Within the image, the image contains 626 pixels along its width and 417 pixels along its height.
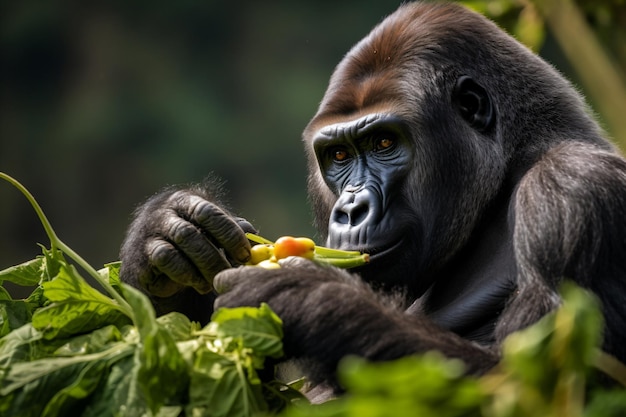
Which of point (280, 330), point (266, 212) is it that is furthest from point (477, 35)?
point (266, 212)

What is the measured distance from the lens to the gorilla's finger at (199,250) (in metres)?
3.32

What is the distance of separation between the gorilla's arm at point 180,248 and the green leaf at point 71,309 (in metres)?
0.58

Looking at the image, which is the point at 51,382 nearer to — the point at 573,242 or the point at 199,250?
→ the point at 199,250

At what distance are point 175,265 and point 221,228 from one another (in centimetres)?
20

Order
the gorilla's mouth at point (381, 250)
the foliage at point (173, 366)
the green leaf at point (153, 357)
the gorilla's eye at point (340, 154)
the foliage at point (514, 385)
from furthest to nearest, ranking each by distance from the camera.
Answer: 1. the gorilla's eye at point (340, 154)
2. the gorilla's mouth at point (381, 250)
3. the green leaf at point (153, 357)
4. the foliage at point (173, 366)
5. the foliage at point (514, 385)

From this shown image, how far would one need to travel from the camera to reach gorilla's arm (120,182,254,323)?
3.33 m

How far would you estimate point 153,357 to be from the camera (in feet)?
7.47

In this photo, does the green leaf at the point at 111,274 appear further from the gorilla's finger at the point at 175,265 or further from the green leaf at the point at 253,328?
the green leaf at the point at 253,328

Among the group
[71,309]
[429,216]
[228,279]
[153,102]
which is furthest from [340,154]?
[153,102]

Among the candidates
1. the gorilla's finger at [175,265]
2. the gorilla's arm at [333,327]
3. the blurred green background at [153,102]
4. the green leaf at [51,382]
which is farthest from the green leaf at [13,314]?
the blurred green background at [153,102]

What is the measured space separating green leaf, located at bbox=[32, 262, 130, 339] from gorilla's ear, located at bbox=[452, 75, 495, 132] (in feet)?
5.11

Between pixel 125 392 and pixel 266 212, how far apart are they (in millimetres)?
10456

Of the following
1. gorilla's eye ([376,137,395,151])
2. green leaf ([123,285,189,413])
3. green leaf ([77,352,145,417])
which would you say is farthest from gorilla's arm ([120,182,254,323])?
green leaf ([123,285,189,413])

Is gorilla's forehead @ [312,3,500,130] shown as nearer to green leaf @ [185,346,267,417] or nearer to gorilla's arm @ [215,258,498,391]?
gorilla's arm @ [215,258,498,391]
